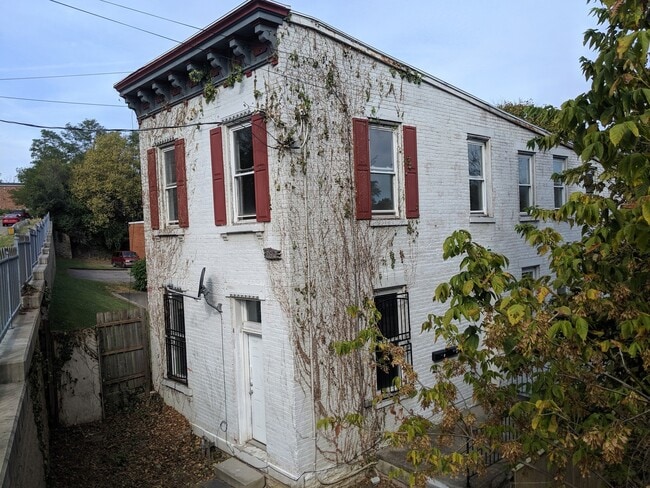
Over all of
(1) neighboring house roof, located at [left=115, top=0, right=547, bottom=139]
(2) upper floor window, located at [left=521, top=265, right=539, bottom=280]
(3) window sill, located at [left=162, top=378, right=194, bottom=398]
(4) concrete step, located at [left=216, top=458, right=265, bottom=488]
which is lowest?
(4) concrete step, located at [left=216, top=458, right=265, bottom=488]

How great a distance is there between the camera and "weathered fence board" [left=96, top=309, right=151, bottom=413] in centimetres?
1157

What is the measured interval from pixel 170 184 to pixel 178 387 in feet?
15.3

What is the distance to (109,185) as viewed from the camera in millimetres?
36594

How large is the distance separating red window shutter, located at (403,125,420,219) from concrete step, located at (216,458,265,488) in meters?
5.46

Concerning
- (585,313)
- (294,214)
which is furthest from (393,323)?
(585,313)

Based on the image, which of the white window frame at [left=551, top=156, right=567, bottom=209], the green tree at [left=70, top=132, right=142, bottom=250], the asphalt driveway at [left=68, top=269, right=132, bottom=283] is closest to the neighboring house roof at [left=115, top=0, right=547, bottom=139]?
the white window frame at [left=551, top=156, right=567, bottom=209]

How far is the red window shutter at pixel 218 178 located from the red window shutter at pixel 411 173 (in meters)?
3.51

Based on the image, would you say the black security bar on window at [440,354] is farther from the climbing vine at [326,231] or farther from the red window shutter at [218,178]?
the red window shutter at [218,178]

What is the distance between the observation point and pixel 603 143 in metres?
3.36

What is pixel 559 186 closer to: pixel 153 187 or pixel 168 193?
pixel 168 193

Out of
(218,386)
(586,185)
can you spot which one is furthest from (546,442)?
(218,386)

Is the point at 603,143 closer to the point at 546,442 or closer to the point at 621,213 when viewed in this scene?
the point at 621,213

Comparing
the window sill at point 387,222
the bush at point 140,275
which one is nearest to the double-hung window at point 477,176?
the window sill at point 387,222

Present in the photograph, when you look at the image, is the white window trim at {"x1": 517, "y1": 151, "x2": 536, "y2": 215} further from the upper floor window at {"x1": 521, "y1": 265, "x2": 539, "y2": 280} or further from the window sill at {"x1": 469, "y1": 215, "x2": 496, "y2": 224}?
the window sill at {"x1": 469, "y1": 215, "x2": 496, "y2": 224}
